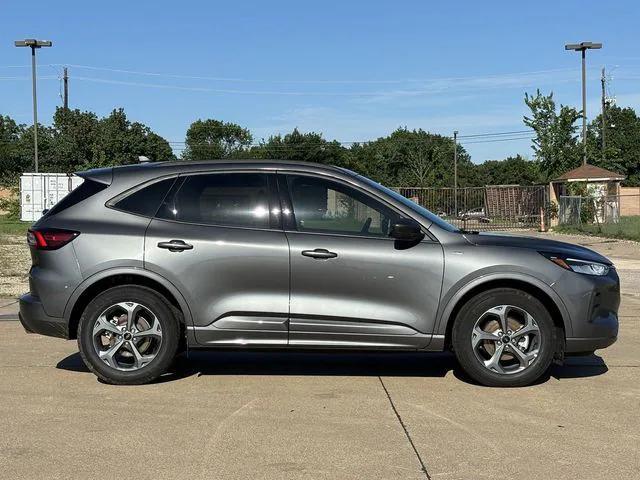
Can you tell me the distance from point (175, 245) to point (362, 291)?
4.91ft

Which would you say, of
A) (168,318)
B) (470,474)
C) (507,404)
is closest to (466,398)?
(507,404)

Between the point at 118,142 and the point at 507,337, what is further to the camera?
the point at 118,142

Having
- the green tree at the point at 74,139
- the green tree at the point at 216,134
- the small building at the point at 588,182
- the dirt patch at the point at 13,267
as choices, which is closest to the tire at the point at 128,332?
the dirt patch at the point at 13,267

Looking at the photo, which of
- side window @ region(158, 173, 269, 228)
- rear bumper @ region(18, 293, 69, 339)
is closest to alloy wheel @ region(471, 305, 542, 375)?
side window @ region(158, 173, 269, 228)

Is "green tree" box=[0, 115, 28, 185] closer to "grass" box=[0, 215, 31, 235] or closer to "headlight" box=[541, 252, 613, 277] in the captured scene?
"grass" box=[0, 215, 31, 235]

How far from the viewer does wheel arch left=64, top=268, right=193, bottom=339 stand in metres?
5.78

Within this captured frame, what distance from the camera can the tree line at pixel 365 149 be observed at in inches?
1545

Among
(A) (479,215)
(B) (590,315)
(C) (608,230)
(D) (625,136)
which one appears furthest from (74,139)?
(D) (625,136)

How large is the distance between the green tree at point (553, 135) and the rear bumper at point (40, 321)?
1409 inches

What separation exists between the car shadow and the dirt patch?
577cm

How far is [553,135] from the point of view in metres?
38.8

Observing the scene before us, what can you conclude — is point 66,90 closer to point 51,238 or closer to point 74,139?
point 74,139

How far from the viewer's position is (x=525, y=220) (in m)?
36.1

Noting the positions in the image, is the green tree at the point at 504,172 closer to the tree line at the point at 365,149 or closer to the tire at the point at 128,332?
the tree line at the point at 365,149
